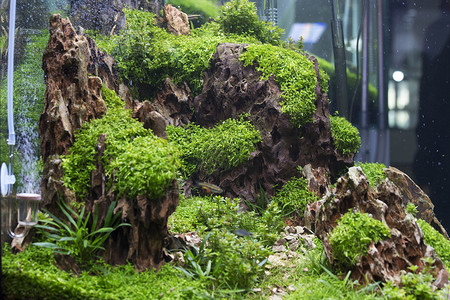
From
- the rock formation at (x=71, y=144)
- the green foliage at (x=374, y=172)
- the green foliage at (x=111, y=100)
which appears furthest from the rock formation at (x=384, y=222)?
the green foliage at (x=111, y=100)

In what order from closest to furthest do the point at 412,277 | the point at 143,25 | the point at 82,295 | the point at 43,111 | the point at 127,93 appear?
the point at 82,295
the point at 412,277
the point at 43,111
the point at 127,93
the point at 143,25

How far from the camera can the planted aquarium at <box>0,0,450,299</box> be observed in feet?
12.0

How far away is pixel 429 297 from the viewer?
3.34m

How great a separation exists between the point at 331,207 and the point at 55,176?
2.95 m

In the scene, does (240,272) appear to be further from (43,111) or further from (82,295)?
(43,111)

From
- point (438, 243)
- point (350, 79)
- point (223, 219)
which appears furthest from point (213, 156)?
point (350, 79)

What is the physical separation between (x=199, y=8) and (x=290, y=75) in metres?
3.81

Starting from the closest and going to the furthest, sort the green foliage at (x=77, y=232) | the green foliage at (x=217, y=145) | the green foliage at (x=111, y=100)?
the green foliage at (x=77, y=232)
the green foliage at (x=111, y=100)
the green foliage at (x=217, y=145)

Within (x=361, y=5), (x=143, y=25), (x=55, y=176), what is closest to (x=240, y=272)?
(x=55, y=176)

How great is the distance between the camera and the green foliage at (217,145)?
6234 mm

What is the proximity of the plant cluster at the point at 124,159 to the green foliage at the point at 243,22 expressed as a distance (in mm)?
4186

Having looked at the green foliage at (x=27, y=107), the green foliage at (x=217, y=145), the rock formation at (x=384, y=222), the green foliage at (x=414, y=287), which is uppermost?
the green foliage at (x=27, y=107)

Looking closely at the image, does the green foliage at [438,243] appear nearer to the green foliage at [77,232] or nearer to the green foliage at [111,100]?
the green foliage at [77,232]

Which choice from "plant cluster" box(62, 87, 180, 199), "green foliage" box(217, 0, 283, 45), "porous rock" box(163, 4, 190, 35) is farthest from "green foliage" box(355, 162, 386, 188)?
"porous rock" box(163, 4, 190, 35)
